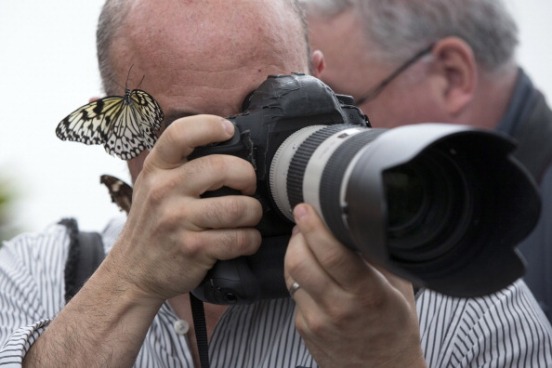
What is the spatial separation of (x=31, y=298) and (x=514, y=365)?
780mm

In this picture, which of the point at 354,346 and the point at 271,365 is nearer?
the point at 354,346

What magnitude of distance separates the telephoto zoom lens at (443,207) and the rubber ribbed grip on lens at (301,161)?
63 millimetres

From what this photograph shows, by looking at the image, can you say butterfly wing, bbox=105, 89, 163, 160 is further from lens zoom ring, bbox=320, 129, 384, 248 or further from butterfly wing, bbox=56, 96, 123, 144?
lens zoom ring, bbox=320, 129, 384, 248

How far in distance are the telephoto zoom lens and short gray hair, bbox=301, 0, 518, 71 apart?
131cm

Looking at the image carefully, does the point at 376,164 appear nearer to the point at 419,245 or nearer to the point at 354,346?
the point at 419,245

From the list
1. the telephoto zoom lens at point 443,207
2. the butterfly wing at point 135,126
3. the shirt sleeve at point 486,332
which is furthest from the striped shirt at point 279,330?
the telephoto zoom lens at point 443,207

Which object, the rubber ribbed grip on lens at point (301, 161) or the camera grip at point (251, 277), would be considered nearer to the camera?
the rubber ribbed grip on lens at point (301, 161)

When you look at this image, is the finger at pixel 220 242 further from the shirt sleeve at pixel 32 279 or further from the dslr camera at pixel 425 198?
the shirt sleeve at pixel 32 279

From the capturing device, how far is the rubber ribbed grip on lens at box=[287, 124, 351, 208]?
98 cm

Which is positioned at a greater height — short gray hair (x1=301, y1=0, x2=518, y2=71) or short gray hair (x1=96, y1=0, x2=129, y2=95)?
short gray hair (x1=96, y1=0, x2=129, y2=95)

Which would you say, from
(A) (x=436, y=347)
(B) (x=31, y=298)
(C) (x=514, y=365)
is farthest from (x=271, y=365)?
(B) (x=31, y=298)

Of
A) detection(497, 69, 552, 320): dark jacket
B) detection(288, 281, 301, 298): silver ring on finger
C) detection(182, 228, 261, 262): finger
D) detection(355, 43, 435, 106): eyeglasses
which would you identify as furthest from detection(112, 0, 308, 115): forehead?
detection(355, 43, 435, 106): eyeglasses

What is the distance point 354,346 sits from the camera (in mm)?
994

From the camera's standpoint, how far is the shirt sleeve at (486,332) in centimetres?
119
